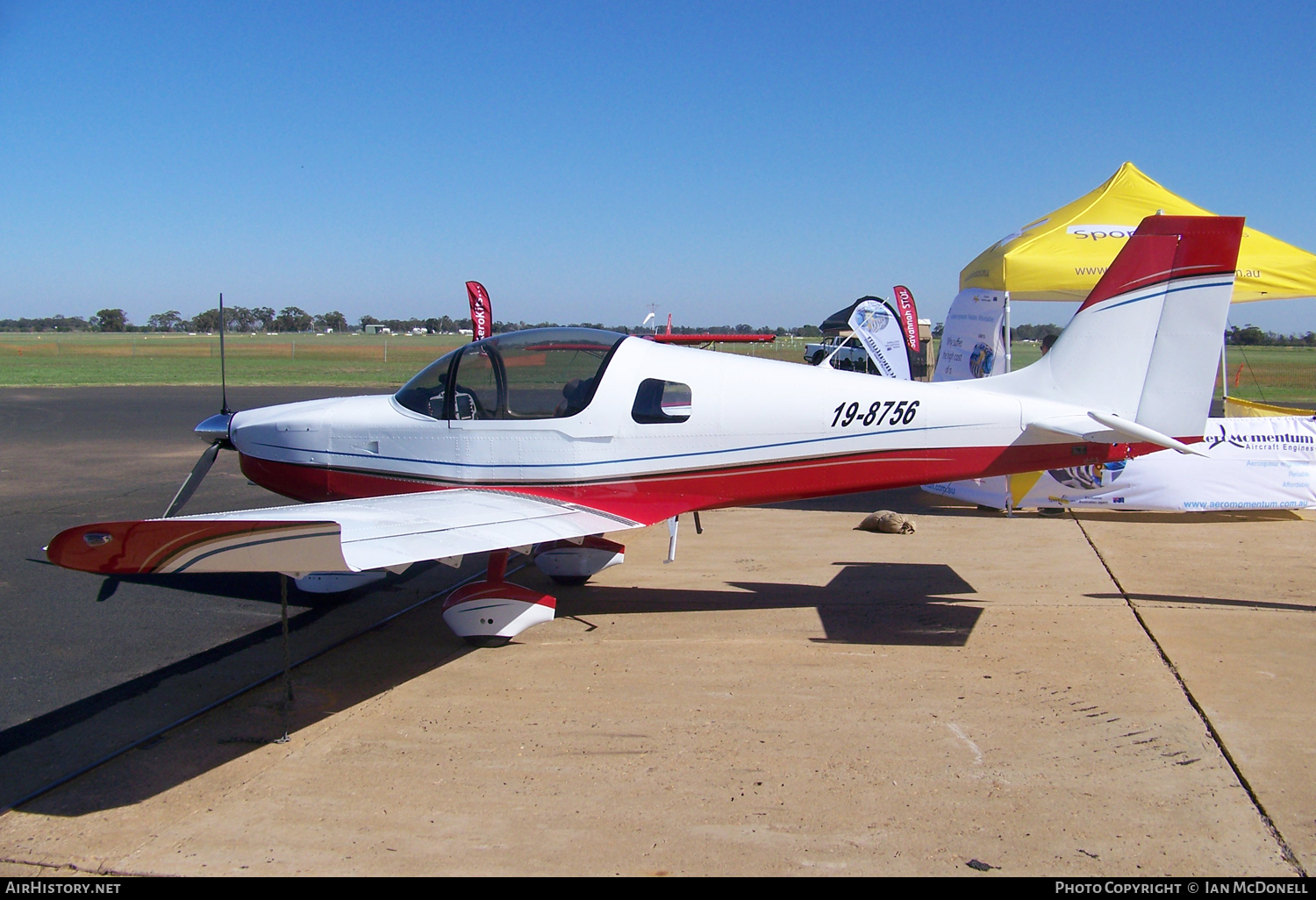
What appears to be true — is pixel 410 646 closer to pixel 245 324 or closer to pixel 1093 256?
pixel 1093 256

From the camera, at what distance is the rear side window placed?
5922 mm

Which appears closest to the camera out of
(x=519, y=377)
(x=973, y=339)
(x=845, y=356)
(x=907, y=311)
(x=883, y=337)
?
(x=519, y=377)

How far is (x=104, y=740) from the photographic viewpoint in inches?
169

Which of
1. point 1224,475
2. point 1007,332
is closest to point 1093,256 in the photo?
point 1007,332

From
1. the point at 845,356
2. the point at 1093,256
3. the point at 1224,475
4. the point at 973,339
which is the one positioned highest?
Result: the point at 1093,256

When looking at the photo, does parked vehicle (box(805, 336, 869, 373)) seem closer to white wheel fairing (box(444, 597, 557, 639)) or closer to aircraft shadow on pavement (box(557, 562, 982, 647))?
aircraft shadow on pavement (box(557, 562, 982, 647))

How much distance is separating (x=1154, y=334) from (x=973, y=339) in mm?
4717

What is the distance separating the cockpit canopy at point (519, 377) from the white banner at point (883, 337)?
726cm

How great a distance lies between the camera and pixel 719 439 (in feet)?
19.4

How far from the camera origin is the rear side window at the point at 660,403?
233 inches

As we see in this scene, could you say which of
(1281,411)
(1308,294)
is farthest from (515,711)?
(1308,294)

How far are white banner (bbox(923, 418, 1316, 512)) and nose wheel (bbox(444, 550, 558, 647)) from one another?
17.7ft

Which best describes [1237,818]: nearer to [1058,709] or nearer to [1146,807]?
[1146,807]

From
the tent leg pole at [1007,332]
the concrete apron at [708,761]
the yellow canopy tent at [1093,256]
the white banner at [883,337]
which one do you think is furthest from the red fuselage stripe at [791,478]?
the white banner at [883,337]
